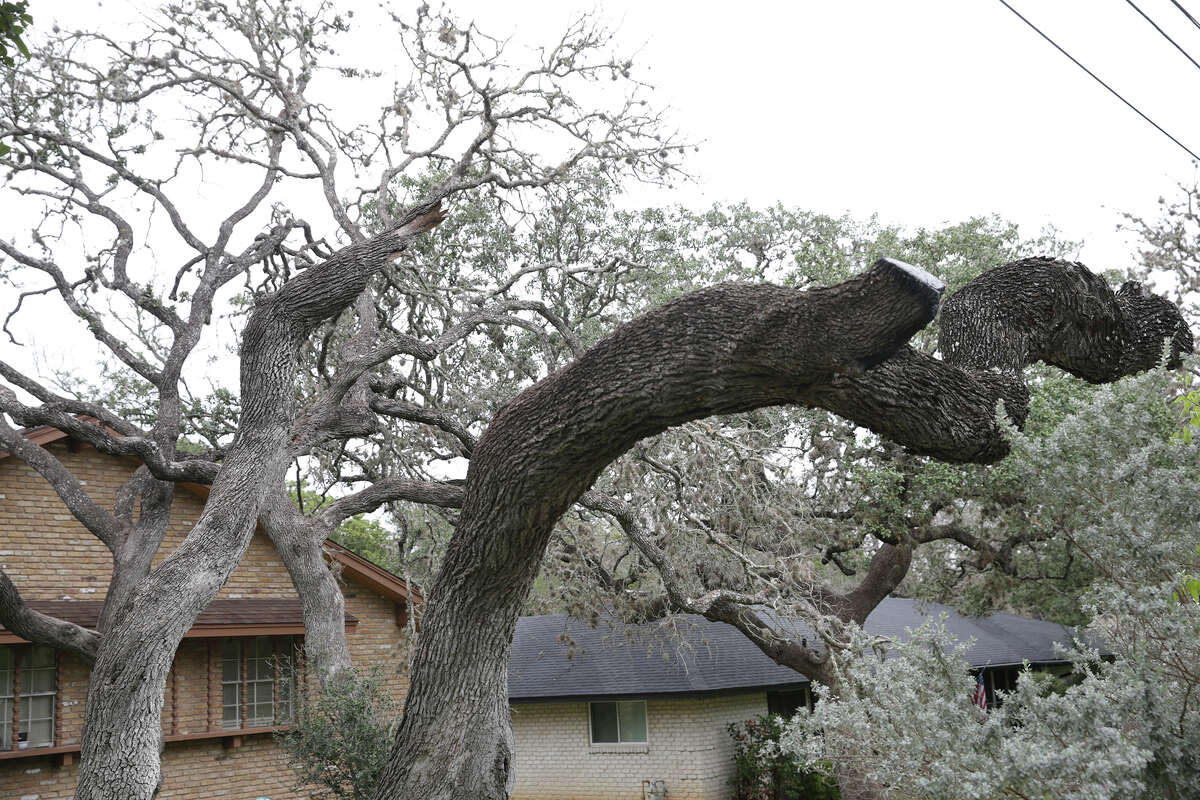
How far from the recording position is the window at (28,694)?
1235cm

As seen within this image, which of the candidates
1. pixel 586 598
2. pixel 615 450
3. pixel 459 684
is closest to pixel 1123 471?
pixel 615 450

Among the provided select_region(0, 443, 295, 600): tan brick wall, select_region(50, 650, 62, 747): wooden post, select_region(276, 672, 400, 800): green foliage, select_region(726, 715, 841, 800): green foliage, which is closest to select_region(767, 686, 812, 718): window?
select_region(726, 715, 841, 800): green foliage

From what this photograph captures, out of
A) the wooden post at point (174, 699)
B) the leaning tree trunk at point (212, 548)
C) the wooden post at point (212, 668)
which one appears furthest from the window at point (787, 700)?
the leaning tree trunk at point (212, 548)

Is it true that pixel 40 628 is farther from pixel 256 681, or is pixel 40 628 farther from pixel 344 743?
pixel 256 681

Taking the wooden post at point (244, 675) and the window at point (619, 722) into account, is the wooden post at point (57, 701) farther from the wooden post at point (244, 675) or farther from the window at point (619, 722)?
the window at point (619, 722)

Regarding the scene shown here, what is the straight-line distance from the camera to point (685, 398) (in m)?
4.23

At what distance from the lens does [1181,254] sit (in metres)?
20.0

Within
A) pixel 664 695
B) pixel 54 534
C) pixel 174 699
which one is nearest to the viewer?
pixel 54 534

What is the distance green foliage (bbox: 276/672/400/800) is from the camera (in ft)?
32.5

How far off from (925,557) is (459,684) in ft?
66.1

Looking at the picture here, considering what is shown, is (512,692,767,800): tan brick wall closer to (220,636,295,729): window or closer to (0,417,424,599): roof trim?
(0,417,424,599): roof trim

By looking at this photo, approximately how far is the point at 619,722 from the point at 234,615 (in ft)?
27.6

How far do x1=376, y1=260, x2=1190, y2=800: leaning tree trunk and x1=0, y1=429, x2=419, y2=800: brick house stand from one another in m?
6.29

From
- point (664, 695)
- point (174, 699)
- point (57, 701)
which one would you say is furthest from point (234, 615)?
point (664, 695)
